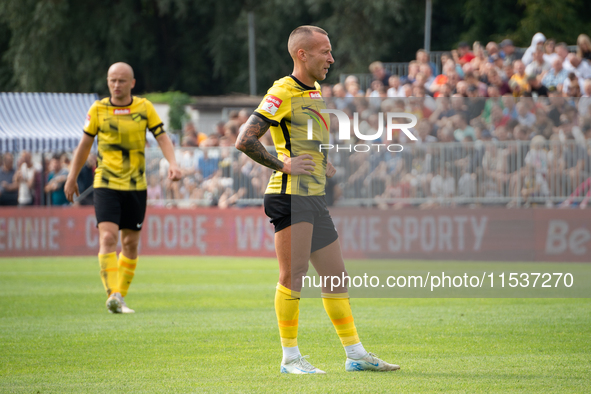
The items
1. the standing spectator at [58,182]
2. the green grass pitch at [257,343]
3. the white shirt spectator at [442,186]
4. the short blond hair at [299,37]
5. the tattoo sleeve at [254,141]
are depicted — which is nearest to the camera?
the green grass pitch at [257,343]

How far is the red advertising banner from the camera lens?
14.6m

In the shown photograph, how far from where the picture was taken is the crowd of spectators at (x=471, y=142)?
587 inches

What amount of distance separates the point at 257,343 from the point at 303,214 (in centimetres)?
173

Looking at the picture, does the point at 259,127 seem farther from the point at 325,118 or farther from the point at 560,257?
the point at 560,257

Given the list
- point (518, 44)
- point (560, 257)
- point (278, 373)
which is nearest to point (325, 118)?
point (278, 373)

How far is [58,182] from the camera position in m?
19.6

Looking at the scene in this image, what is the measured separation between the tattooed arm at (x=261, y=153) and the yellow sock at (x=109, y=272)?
383cm

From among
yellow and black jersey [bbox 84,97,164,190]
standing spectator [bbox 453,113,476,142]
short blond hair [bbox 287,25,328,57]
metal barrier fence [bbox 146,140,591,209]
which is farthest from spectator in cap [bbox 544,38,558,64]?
short blond hair [bbox 287,25,328,57]

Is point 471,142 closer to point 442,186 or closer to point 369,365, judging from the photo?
point 442,186

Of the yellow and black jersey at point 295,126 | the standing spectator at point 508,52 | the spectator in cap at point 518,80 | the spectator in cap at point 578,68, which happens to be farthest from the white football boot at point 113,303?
the standing spectator at point 508,52

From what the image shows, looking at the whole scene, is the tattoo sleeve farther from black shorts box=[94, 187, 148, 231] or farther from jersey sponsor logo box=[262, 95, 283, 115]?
Result: black shorts box=[94, 187, 148, 231]

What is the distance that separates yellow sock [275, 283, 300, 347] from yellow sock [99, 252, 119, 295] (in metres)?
3.66

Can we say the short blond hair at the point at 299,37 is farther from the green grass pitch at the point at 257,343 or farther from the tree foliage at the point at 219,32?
the tree foliage at the point at 219,32

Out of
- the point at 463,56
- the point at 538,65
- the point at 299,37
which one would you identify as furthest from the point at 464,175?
the point at 299,37
